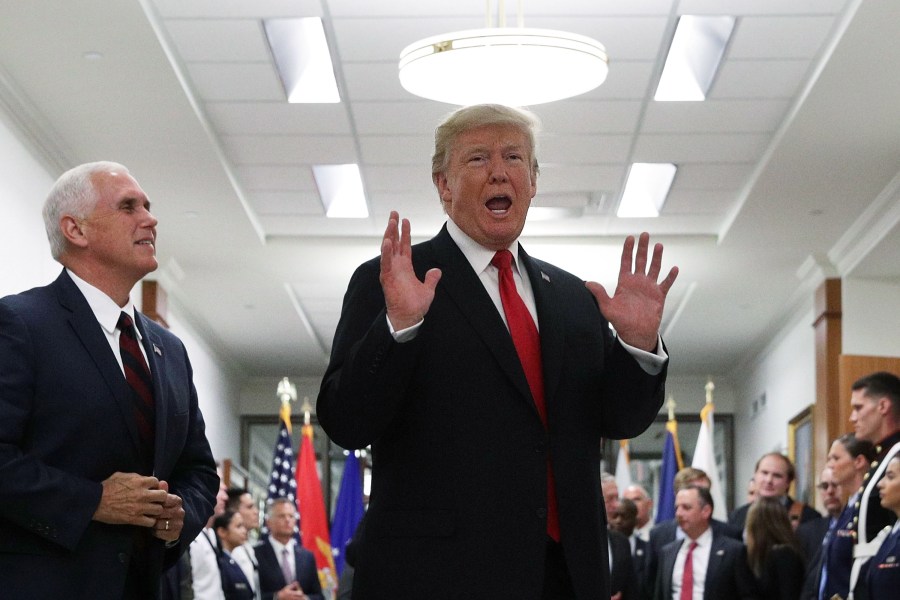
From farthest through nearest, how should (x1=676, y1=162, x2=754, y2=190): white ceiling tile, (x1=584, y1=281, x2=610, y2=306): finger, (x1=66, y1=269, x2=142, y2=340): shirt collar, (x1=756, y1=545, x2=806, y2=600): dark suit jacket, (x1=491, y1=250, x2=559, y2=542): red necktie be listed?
1. (x1=676, y1=162, x2=754, y2=190): white ceiling tile
2. (x1=756, y1=545, x2=806, y2=600): dark suit jacket
3. (x1=66, y1=269, x2=142, y2=340): shirt collar
4. (x1=584, y1=281, x2=610, y2=306): finger
5. (x1=491, y1=250, x2=559, y2=542): red necktie

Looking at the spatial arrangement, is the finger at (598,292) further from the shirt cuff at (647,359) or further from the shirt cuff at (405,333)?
the shirt cuff at (405,333)

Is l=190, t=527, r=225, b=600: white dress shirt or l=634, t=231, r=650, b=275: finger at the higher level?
l=634, t=231, r=650, b=275: finger

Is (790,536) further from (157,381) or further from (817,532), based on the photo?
(157,381)

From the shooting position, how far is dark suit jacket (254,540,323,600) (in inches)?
388

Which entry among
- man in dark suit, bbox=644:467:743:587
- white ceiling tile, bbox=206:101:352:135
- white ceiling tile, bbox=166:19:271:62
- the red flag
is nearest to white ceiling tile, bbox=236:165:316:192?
white ceiling tile, bbox=206:101:352:135

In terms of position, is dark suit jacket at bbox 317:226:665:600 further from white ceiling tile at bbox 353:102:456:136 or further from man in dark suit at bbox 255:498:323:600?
man in dark suit at bbox 255:498:323:600

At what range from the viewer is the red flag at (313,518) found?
14391 millimetres

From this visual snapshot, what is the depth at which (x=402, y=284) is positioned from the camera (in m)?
2.37

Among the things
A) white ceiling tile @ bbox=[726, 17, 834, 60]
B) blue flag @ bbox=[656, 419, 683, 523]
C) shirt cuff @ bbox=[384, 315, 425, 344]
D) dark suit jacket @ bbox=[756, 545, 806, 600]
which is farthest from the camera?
blue flag @ bbox=[656, 419, 683, 523]

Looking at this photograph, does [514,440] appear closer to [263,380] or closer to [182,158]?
[182,158]

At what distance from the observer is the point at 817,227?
11.2 metres

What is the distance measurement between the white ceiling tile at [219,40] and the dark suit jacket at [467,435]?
16.4 ft

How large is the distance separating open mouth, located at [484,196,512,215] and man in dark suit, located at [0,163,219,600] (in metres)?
0.89

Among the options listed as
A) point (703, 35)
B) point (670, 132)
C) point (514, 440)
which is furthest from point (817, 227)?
point (514, 440)
